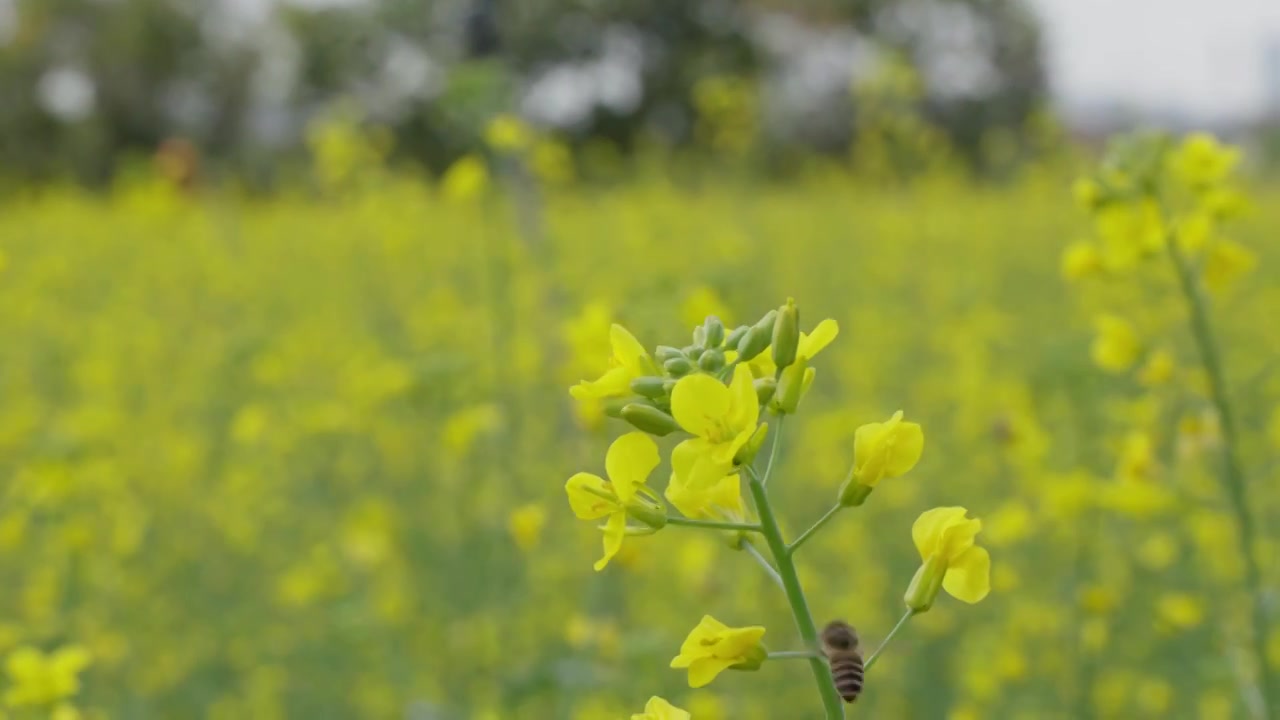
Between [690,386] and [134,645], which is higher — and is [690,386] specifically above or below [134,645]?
above

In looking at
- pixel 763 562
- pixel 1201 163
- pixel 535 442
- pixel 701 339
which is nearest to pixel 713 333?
pixel 701 339

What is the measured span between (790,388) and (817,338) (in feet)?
0.15

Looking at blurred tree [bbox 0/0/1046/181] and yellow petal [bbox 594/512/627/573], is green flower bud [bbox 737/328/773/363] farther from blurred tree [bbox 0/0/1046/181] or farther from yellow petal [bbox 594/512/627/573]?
blurred tree [bbox 0/0/1046/181]

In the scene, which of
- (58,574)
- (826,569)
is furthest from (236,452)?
(826,569)

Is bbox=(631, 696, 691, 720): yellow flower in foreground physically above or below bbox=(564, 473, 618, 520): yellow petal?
below

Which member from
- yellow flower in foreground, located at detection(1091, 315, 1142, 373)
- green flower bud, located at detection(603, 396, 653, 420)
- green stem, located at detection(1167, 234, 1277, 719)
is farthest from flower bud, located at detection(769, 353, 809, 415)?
yellow flower in foreground, located at detection(1091, 315, 1142, 373)

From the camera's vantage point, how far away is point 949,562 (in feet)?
3.53

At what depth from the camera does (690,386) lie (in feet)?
3.26

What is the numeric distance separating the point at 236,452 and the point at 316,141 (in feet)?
15.1

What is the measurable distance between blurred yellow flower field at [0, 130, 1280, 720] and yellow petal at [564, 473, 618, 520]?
11 mm

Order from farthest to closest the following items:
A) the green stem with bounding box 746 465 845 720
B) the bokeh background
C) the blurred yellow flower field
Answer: the bokeh background → the blurred yellow flower field → the green stem with bounding box 746 465 845 720

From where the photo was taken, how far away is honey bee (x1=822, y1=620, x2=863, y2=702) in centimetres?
100

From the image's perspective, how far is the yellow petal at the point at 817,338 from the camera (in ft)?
3.48

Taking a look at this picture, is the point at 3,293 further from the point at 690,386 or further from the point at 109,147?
the point at 109,147
